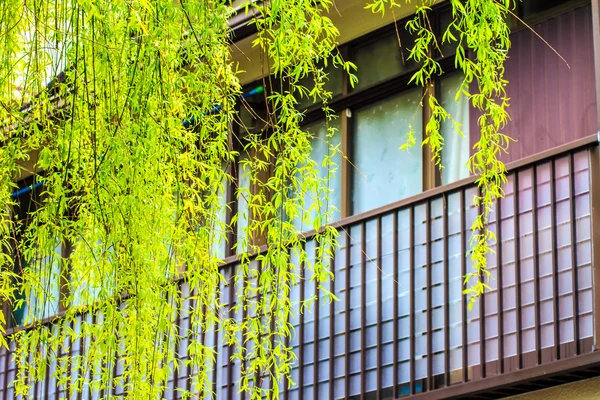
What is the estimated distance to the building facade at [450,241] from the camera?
8133 millimetres

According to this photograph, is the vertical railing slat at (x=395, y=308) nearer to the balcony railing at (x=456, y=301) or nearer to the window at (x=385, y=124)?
the balcony railing at (x=456, y=301)

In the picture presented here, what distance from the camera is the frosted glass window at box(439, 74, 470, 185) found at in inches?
395

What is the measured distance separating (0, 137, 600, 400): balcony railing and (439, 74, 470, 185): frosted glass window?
859 mm

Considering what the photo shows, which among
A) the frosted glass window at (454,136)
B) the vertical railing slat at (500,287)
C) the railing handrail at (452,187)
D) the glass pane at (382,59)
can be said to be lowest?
the vertical railing slat at (500,287)

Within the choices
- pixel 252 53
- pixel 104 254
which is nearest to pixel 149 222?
pixel 104 254

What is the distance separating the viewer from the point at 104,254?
7.00 meters

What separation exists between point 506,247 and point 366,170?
2.44 m

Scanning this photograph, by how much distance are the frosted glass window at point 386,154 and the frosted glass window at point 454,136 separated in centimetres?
24

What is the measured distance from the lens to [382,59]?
1081 cm

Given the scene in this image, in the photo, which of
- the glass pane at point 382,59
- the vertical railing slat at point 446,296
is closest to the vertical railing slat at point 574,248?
the vertical railing slat at point 446,296

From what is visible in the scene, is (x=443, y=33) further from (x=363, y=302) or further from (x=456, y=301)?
(x=456, y=301)

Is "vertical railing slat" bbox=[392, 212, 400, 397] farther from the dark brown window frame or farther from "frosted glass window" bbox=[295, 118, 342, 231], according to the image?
"frosted glass window" bbox=[295, 118, 342, 231]

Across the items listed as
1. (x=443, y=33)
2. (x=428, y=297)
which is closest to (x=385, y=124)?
(x=443, y=33)

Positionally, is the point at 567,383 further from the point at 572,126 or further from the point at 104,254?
the point at 104,254
